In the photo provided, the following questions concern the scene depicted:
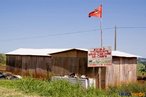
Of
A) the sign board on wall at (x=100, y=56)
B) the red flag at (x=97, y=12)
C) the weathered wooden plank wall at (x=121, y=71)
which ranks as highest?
the red flag at (x=97, y=12)

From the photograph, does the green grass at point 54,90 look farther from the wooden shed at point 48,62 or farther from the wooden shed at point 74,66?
the wooden shed at point 48,62

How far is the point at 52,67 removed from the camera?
93.8 feet

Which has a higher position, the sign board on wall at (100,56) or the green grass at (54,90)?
the sign board on wall at (100,56)

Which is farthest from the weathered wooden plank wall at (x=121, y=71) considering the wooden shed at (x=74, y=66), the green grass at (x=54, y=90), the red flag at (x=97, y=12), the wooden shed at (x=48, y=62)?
the green grass at (x=54, y=90)

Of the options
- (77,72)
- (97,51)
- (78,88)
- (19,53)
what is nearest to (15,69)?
(19,53)

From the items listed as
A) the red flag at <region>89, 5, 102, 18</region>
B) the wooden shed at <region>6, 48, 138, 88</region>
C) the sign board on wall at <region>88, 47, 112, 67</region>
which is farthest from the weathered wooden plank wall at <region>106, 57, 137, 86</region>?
the sign board on wall at <region>88, 47, 112, 67</region>

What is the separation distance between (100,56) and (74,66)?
699cm

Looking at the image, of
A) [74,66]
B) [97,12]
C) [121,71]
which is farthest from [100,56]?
[121,71]

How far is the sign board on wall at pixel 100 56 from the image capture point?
19703 mm

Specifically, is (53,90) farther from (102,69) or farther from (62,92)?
(102,69)

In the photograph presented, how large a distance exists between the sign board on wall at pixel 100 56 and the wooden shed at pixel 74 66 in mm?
3104

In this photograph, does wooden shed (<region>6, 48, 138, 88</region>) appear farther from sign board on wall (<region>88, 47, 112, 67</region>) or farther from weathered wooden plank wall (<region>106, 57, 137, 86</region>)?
sign board on wall (<region>88, 47, 112, 67</region>)

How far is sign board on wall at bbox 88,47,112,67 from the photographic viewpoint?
1970cm

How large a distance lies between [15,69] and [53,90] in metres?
22.6
